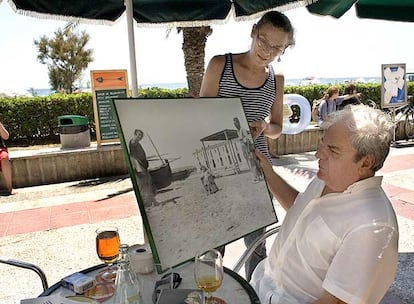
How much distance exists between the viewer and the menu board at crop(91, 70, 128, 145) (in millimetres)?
6754

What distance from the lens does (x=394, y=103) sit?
30.4 ft

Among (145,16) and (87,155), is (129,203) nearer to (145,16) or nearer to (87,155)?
(87,155)

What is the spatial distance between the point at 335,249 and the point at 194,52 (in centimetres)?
755

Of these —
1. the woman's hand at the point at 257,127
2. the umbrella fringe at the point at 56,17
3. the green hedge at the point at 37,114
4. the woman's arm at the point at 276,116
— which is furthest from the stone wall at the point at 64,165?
the woman's hand at the point at 257,127

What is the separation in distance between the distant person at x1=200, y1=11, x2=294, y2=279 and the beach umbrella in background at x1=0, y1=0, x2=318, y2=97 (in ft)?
2.67

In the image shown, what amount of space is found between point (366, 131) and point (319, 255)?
501mm

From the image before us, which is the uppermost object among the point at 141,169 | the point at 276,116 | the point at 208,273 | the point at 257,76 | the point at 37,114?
the point at 257,76

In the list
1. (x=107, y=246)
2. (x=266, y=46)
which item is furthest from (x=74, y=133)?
(x=107, y=246)

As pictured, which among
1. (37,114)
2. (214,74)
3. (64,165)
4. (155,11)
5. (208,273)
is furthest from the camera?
(37,114)

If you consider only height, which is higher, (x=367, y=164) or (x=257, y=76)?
(x=257, y=76)

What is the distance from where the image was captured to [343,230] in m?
1.29

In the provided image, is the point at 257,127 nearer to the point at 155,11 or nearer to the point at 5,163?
the point at 155,11

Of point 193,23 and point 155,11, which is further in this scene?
point 193,23

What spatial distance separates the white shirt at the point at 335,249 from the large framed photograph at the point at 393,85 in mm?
8557
